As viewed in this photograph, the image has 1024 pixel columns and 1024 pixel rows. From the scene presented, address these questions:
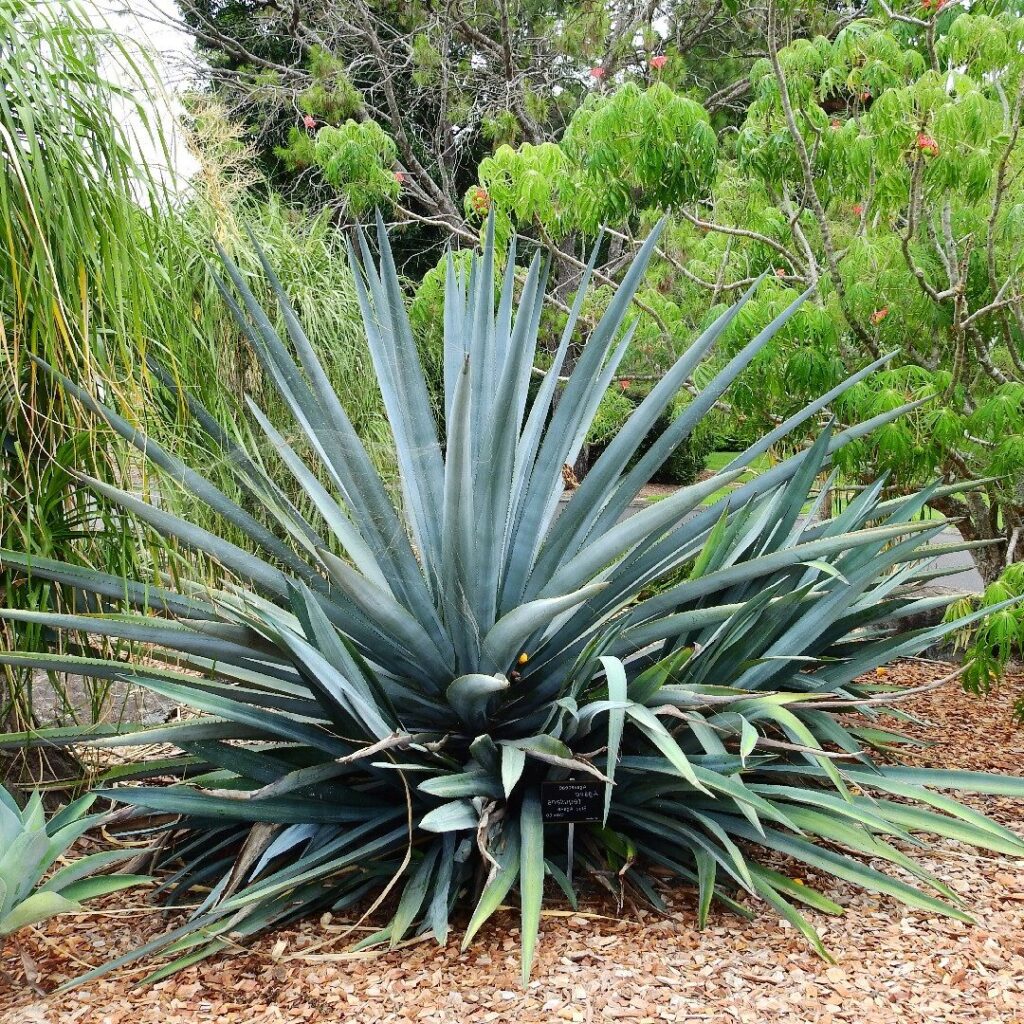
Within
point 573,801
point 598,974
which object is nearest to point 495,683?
point 573,801

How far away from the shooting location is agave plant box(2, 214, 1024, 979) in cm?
265

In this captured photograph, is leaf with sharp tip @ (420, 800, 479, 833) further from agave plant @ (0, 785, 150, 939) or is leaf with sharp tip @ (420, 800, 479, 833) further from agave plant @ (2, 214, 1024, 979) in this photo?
agave plant @ (0, 785, 150, 939)

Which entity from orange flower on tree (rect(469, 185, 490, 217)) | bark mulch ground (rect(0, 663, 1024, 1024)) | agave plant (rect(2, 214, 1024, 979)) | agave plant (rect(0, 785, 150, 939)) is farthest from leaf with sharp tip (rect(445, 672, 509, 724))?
orange flower on tree (rect(469, 185, 490, 217))

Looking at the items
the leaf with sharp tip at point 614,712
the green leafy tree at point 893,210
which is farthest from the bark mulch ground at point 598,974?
the green leafy tree at point 893,210

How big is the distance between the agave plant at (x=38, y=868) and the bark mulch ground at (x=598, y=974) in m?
0.20

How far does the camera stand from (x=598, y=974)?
2451 mm

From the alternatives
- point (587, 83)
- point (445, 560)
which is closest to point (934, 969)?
point (445, 560)

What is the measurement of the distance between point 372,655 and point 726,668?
0.99m

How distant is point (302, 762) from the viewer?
2973mm

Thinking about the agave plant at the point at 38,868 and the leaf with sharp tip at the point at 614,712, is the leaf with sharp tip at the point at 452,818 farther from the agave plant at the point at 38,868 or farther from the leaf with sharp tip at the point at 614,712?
the agave plant at the point at 38,868

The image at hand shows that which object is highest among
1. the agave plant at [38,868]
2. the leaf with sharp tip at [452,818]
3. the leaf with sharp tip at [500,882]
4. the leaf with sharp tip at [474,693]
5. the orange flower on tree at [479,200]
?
the orange flower on tree at [479,200]

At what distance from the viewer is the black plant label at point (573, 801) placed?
9.00 feet

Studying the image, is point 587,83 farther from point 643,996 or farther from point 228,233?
point 643,996

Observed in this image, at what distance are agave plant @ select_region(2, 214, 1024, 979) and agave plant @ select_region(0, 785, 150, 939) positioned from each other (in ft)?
0.55
